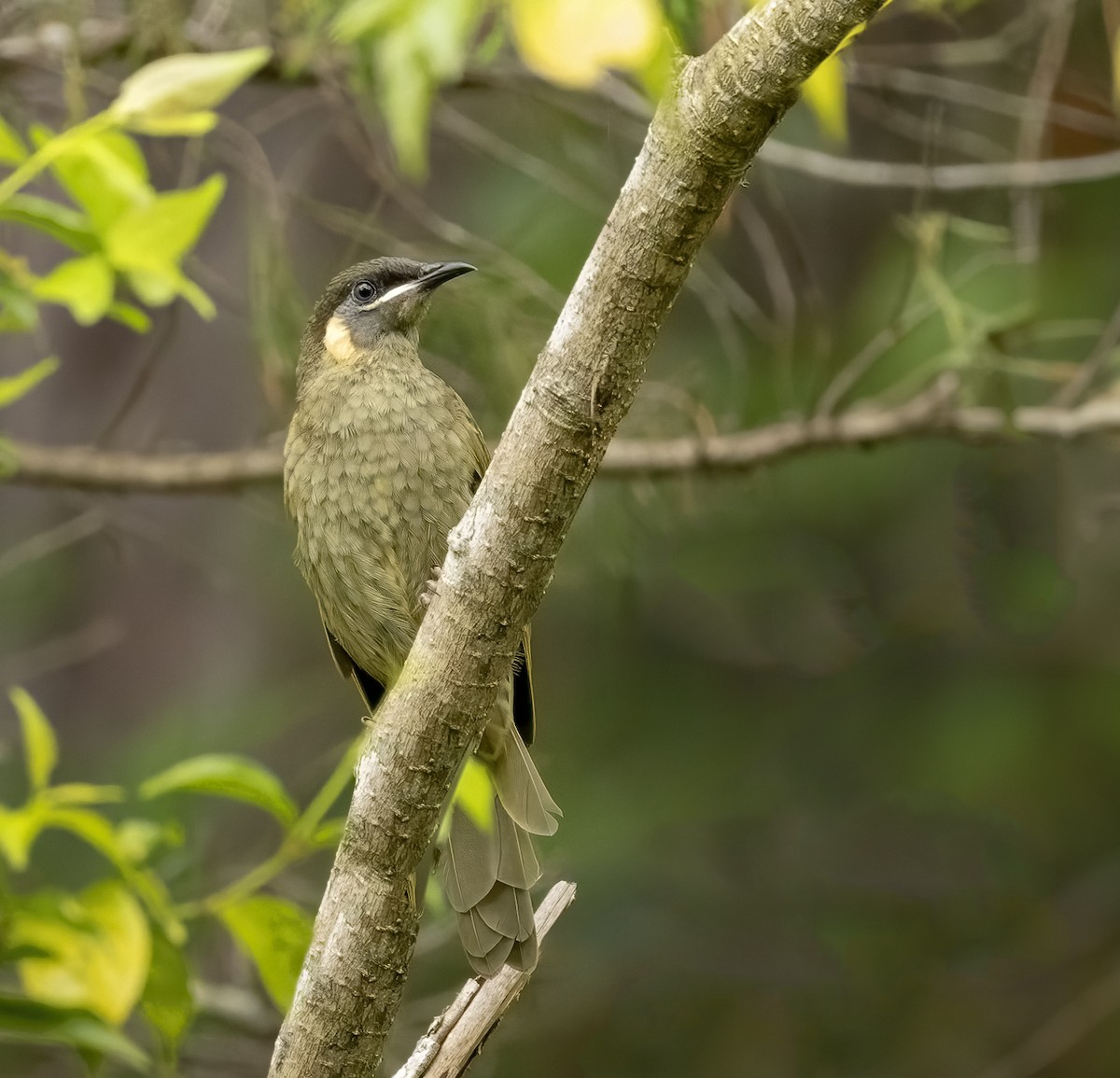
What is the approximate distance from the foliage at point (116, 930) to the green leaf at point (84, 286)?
68 cm

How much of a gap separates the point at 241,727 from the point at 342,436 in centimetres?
290

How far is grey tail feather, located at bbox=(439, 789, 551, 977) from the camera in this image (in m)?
2.38

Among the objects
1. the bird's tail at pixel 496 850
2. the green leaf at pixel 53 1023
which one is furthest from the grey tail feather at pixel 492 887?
the green leaf at pixel 53 1023

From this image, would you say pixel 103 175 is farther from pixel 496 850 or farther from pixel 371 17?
pixel 496 850

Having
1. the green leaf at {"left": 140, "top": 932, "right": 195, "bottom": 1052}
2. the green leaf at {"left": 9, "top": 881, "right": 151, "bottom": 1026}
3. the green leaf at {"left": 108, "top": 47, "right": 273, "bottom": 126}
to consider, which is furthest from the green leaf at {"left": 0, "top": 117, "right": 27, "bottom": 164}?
the green leaf at {"left": 140, "top": 932, "right": 195, "bottom": 1052}

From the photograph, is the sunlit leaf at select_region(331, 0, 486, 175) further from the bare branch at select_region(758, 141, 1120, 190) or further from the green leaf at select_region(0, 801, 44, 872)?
the bare branch at select_region(758, 141, 1120, 190)

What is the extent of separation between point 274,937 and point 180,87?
1427mm

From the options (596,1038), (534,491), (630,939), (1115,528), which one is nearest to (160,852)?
(534,491)

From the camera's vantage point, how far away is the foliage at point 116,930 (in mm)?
2432

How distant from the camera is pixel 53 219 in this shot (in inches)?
92.8

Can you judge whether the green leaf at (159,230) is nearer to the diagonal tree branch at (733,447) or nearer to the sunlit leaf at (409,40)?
the sunlit leaf at (409,40)

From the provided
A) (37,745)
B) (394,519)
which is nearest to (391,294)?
(394,519)

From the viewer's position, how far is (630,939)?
204 inches

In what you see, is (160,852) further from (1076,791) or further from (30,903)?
(1076,791)
